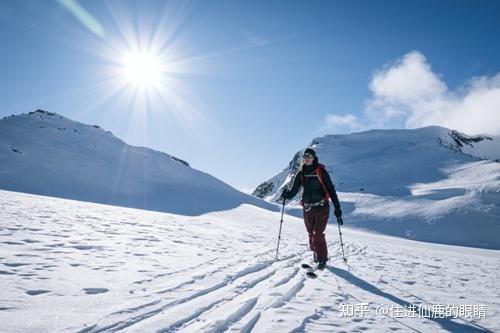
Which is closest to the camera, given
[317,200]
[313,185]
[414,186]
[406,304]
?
[406,304]

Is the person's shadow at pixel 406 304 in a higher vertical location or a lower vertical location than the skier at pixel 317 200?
lower

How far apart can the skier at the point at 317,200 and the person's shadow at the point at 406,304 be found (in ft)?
2.28

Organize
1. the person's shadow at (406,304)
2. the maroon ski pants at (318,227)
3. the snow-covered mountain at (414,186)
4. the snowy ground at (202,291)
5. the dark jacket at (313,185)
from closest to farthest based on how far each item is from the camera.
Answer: the snowy ground at (202,291), the person's shadow at (406,304), the maroon ski pants at (318,227), the dark jacket at (313,185), the snow-covered mountain at (414,186)

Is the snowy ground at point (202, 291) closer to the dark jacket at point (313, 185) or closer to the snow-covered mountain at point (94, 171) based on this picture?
the dark jacket at point (313, 185)

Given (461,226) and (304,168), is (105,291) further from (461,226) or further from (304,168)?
(461,226)

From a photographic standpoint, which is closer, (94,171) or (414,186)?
(94,171)

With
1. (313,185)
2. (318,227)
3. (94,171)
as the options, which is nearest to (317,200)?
(313,185)

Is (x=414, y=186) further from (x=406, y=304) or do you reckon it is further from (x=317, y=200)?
(x=406, y=304)

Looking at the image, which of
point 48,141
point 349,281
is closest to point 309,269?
point 349,281

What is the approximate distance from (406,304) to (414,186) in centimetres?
4726

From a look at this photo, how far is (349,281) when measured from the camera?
614 cm

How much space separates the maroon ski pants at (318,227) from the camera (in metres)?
7.57

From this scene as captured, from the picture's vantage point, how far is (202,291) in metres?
4.59

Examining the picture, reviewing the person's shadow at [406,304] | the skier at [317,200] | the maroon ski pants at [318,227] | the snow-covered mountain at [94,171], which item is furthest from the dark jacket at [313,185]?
the snow-covered mountain at [94,171]
